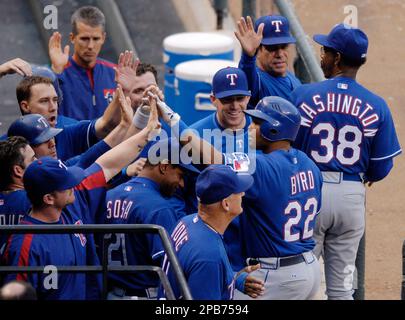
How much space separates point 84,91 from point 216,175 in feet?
9.85

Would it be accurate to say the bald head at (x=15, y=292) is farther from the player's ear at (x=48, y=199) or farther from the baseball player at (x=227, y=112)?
the baseball player at (x=227, y=112)

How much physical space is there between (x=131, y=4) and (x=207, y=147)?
19.3ft

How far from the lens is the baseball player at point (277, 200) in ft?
21.0

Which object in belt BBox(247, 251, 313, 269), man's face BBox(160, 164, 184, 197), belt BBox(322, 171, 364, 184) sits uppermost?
man's face BBox(160, 164, 184, 197)

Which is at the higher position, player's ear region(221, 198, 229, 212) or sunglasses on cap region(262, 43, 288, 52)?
sunglasses on cap region(262, 43, 288, 52)

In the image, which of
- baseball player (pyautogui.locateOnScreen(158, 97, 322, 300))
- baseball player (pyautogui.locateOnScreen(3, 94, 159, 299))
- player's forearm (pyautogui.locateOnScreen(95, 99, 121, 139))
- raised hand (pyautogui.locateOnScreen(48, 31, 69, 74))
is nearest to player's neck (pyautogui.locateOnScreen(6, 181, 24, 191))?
baseball player (pyautogui.locateOnScreen(3, 94, 159, 299))

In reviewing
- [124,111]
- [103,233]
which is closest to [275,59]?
[124,111]

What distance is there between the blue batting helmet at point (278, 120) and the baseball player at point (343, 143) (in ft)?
2.07

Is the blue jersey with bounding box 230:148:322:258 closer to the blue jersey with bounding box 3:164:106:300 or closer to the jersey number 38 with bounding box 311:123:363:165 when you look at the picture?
the jersey number 38 with bounding box 311:123:363:165

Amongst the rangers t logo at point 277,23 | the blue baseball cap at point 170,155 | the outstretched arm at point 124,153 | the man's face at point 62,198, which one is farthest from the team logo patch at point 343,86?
the man's face at point 62,198

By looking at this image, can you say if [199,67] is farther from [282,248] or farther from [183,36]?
[282,248]

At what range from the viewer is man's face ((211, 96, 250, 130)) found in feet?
23.9

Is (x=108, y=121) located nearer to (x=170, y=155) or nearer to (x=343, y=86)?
(x=170, y=155)

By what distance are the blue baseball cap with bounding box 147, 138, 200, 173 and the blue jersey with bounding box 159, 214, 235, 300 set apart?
3.13 feet
